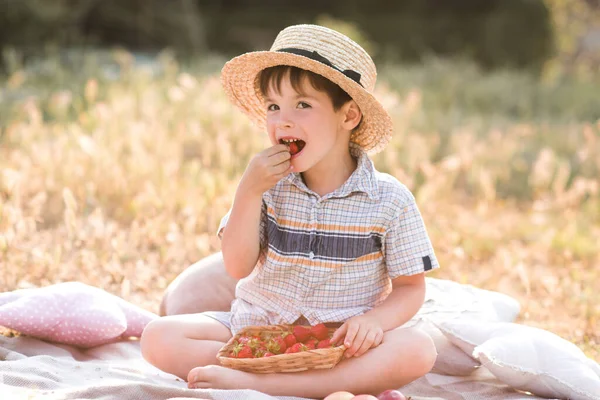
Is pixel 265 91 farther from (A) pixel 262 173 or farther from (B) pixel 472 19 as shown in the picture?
(B) pixel 472 19

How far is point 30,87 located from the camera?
24.5ft

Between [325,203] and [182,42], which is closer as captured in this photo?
[325,203]

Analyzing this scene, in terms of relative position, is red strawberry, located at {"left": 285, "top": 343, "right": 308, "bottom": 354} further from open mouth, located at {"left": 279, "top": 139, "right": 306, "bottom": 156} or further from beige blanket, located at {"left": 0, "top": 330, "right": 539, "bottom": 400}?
open mouth, located at {"left": 279, "top": 139, "right": 306, "bottom": 156}

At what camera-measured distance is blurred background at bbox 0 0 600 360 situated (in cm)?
422

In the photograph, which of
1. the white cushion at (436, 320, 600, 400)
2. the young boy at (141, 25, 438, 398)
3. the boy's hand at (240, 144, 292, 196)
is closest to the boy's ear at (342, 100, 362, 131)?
the young boy at (141, 25, 438, 398)

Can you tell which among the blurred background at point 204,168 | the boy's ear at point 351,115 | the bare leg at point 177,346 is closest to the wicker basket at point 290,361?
the bare leg at point 177,346

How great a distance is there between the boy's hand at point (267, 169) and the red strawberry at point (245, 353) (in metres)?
0.49

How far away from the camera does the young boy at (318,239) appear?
2.70m

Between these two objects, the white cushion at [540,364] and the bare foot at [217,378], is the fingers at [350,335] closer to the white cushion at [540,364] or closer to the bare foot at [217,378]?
the bare foot at [217,378]

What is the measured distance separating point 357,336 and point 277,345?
0.84 feet

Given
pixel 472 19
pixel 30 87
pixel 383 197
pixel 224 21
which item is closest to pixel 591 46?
pixel 472 19

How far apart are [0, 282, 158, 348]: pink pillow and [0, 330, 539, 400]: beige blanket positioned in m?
0.06

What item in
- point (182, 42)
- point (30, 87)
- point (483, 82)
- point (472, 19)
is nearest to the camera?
point (30, 87)

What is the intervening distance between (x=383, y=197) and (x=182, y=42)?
33.4 feet
